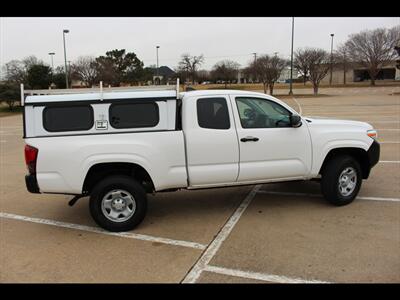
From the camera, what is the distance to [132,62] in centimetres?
6334

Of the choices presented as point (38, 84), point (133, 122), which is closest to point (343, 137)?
point (133, 122)

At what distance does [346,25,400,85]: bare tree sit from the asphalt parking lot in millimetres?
58118

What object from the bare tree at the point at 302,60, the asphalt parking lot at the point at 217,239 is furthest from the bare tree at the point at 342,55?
the asphalt parking lot at the point at 217,239

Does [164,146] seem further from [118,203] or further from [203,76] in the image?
[203,76]

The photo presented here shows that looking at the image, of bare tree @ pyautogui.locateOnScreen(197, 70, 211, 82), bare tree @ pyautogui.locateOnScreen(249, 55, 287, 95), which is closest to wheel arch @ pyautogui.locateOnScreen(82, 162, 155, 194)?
bare tree @ pyautogui.locateOnScreen(249, 55, 287, 95)

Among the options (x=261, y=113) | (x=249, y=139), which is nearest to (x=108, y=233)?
(x=249, y=139)

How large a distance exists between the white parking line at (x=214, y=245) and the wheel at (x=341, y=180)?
4.04ft

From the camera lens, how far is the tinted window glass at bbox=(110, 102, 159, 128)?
4.55m

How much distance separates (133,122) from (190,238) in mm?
1631

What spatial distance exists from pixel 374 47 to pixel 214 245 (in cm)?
6158

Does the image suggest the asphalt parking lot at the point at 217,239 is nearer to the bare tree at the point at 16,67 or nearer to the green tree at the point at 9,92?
the green tree at the point at 9,92

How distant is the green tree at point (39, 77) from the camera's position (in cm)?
A: 3784

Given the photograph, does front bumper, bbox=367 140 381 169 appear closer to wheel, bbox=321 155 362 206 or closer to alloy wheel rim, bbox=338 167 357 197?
wheel, bbox=321 155 362 206
